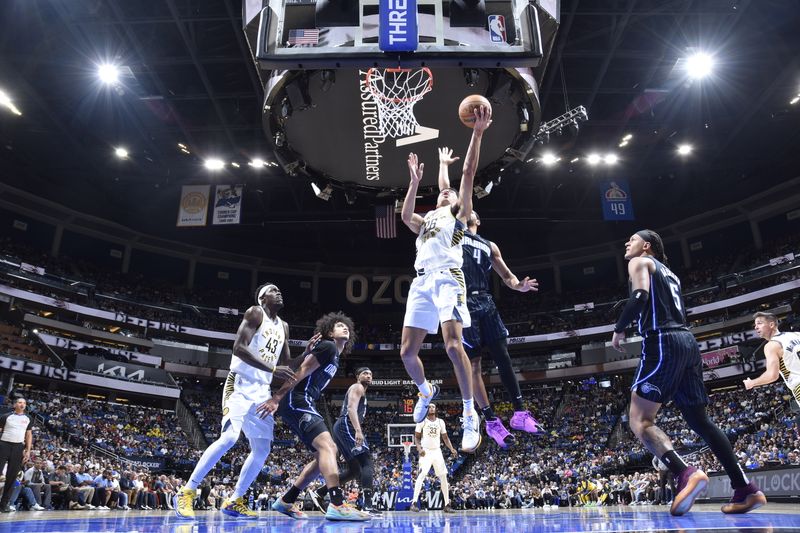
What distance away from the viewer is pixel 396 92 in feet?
36.9

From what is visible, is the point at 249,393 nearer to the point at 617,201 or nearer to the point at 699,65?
the point at 699,65

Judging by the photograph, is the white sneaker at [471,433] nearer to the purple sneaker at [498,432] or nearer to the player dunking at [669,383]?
the purple sneaker at [498,432]

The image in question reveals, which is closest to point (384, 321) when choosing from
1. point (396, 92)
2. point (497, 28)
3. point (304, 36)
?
point (396, 92)

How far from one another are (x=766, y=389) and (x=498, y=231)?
669 inches

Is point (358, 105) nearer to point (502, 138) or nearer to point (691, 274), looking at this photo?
point (502, 138)

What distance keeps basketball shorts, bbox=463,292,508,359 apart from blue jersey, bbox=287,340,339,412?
1.61 m

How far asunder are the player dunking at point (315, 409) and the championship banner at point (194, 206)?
1916 cm

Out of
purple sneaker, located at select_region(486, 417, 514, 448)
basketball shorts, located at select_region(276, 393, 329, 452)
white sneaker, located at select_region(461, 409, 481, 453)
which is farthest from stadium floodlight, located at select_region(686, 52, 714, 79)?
basketball shorts, located at select_region(276, 393, 329, 452)

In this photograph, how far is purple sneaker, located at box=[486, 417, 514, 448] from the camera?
5181 millimetres

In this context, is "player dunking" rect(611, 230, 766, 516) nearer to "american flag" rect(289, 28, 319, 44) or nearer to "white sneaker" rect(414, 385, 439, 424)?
"white sneaker" rect(414, 385, 439, 424)

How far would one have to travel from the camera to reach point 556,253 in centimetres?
3919

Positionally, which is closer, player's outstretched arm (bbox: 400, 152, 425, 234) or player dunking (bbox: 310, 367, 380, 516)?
player's outstretched arm (bbox: 400, 152, 425, 234)

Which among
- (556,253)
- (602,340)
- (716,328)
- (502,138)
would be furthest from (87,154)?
(716,328)

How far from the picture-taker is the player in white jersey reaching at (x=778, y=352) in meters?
6.59
